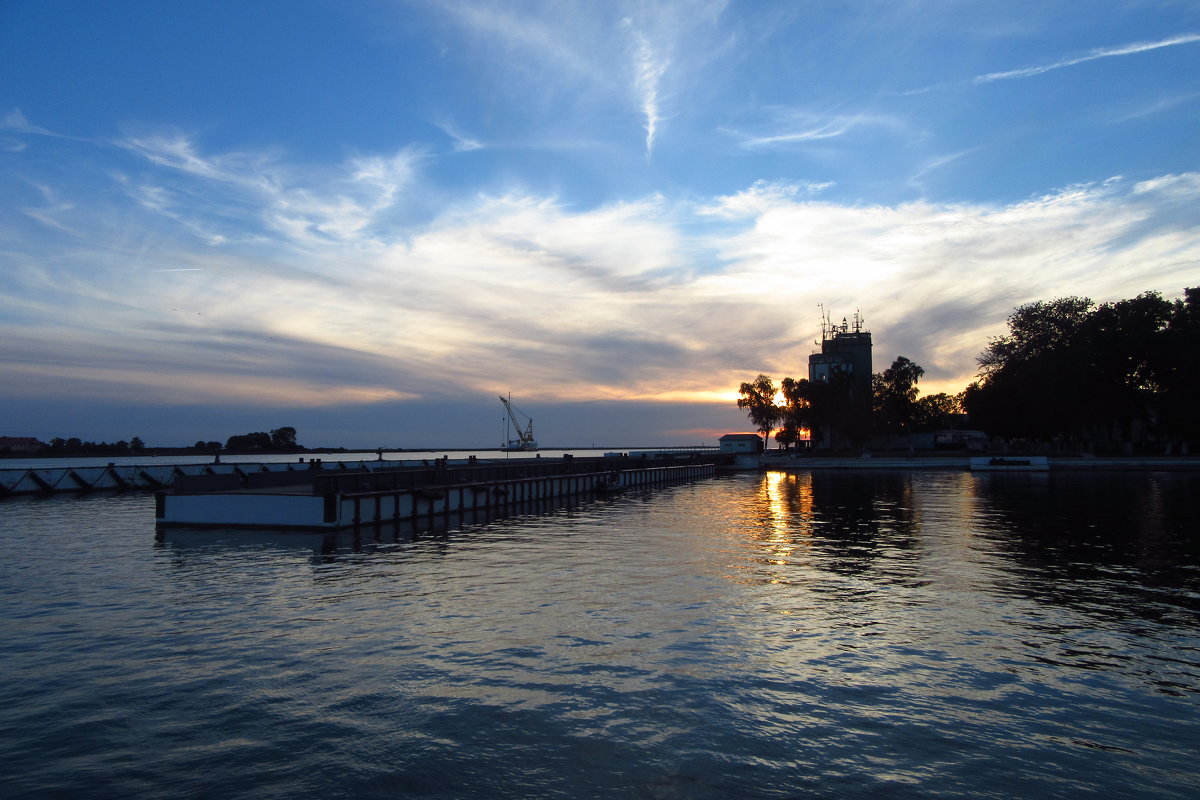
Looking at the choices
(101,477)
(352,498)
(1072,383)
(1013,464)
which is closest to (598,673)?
(352,498)

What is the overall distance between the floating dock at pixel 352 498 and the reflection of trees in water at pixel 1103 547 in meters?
27.3

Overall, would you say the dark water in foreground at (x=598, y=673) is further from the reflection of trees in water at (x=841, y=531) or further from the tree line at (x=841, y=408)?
the tree line at (x=841, y=408)

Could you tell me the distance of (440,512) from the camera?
40750 mm

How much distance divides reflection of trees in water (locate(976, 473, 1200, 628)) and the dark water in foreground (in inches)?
9.3

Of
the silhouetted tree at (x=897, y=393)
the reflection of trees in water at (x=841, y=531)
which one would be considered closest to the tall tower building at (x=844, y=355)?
the silhouetted tree at (x=897, y=393)

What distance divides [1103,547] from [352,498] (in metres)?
32.3

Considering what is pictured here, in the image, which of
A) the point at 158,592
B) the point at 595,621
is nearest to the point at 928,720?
the point at 595,621

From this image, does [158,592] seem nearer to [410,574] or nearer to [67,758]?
[410,574]

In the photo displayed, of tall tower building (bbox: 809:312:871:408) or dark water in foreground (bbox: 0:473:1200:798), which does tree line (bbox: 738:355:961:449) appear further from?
dark water in foreground (bbox: 0:473:1200:798)

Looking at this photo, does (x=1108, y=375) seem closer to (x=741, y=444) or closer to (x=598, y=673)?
(x=741, y=444)

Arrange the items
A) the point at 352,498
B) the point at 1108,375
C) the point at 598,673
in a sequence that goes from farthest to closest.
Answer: the point at 1108,375 → the point at 352,498 → the point at 598,673

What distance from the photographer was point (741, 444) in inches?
5817

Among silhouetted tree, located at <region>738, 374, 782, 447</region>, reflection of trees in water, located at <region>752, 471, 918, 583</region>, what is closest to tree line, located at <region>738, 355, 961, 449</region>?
silhouetted tree, located at <region>738, 374, 782, 447</region>

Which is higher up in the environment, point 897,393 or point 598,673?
point 897,393
